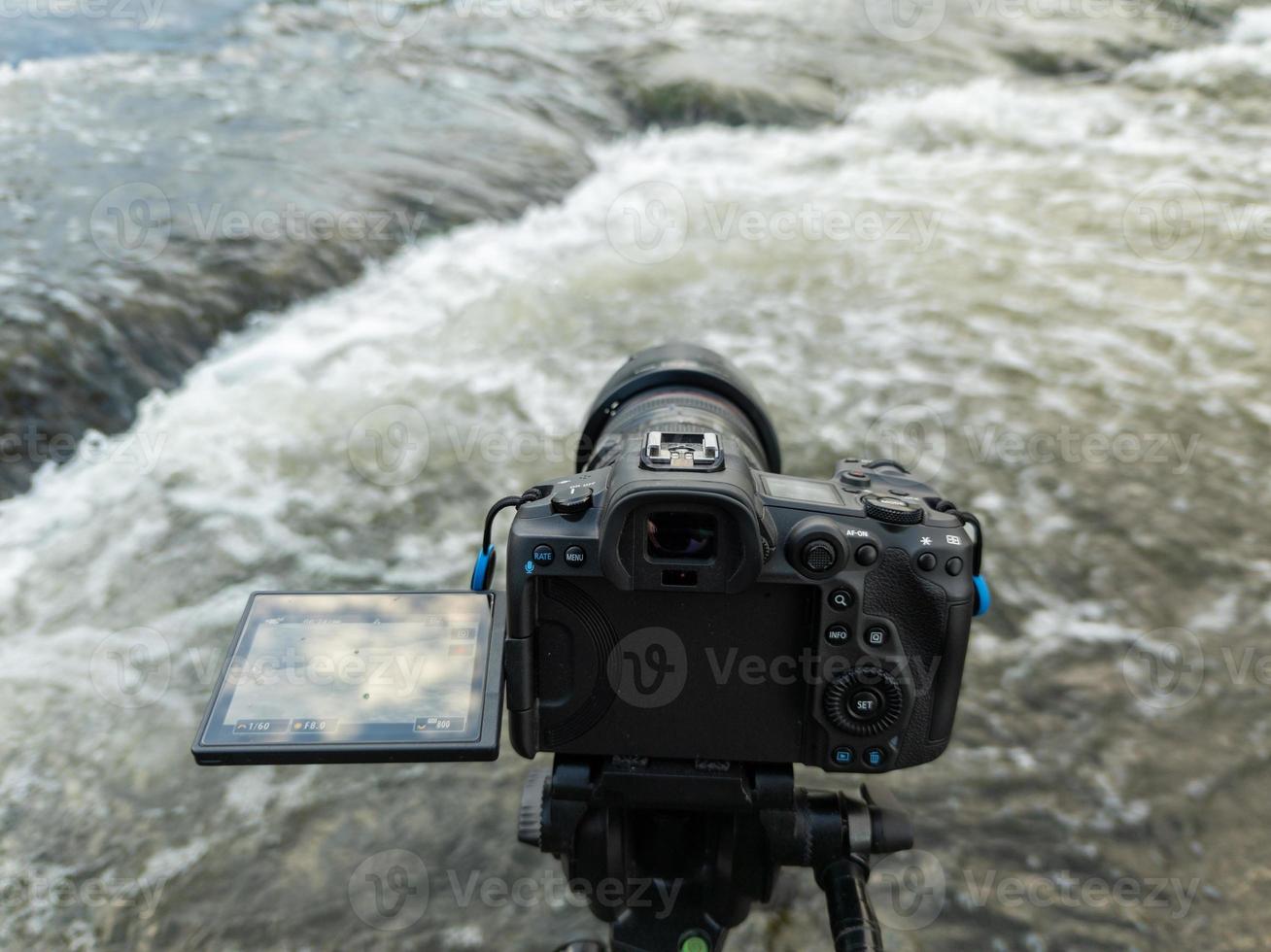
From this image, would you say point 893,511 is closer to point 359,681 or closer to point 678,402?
point 678,402

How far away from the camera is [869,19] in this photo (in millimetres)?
9523

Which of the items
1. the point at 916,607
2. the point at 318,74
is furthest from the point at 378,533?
the point at 318,74

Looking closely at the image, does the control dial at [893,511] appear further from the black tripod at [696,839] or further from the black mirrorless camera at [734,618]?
the black tripod at [696,839]

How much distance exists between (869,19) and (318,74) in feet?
18.0

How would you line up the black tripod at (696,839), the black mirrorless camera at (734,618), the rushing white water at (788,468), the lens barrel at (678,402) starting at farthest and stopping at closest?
the rushing white water at (788,468) → the lens barrel at (678,402) → the black tripod at (696,839) → the black mirrorless camera at (734,618)

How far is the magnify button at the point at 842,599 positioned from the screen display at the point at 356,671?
0.51 m

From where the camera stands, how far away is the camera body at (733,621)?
131cm

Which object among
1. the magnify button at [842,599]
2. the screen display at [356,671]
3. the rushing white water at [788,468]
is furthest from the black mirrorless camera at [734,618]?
the rushing white water at [788,468]

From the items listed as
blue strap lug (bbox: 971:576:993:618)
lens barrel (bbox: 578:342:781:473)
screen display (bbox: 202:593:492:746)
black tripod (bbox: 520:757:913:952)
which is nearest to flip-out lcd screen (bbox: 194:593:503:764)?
screen display (bbox: 202:593:492:746)

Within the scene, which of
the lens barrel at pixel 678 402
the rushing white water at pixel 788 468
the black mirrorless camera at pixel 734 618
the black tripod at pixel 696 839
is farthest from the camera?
the rushing white water at pixel 788 468

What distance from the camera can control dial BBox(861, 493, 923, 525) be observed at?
4.50 ft

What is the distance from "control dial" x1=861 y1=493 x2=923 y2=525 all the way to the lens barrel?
15.3 inches

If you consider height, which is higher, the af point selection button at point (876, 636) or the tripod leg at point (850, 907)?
the af point selection button at point (876, 636)

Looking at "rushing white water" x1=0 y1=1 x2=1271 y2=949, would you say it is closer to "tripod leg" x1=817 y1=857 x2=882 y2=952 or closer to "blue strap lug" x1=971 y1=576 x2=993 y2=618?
"tripod leg" x1=817 y1=857 x2=882 y2=952
